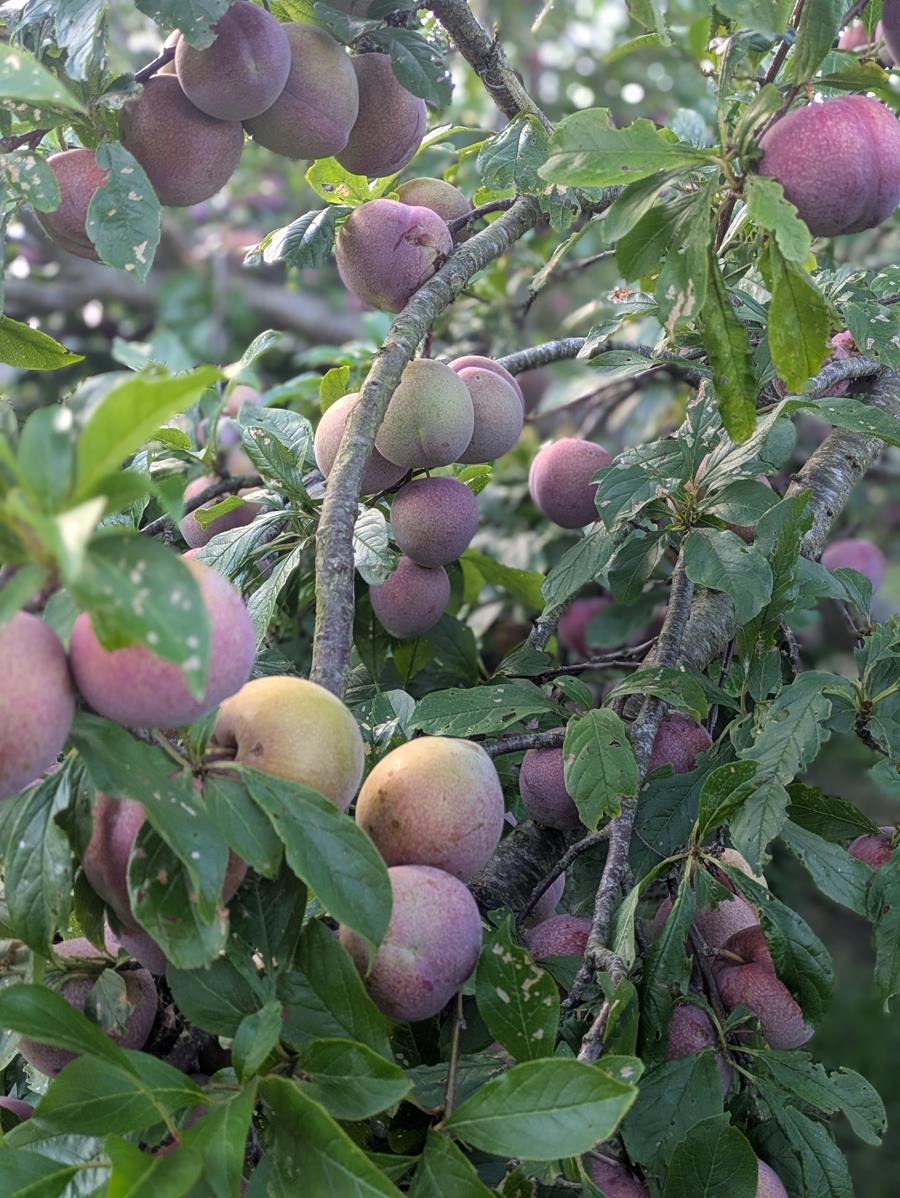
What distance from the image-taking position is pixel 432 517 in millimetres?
1109

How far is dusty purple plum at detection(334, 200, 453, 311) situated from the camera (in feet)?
3.59

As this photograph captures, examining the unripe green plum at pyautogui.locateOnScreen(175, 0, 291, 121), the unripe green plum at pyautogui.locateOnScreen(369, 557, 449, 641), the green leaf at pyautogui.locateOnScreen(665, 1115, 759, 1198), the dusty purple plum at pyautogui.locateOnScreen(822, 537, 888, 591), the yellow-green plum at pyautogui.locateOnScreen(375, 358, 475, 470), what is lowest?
the dusty purple plum at pyautogui.locateOnScreen(822, 537, 888, 591)

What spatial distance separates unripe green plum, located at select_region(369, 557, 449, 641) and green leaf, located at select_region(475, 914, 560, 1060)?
504 mm

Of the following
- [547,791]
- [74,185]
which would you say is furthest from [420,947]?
[74,185]

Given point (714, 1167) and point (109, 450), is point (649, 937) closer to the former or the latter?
point (714, 1167)

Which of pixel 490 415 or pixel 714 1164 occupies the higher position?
pixel 490 415

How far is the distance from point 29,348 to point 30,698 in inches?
22.3

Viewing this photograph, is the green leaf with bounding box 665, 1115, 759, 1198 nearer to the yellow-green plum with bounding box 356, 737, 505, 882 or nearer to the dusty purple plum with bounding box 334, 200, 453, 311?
the yellow-green plum with bounding box 356, 737, 505, 882

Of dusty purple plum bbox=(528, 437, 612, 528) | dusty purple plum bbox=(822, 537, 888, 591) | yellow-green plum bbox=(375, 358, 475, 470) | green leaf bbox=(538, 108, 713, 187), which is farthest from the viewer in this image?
dusty purple plum bbox=(822, 537, 888, 591)

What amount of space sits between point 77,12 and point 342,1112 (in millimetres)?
781

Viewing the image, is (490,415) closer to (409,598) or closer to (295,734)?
(409,598)

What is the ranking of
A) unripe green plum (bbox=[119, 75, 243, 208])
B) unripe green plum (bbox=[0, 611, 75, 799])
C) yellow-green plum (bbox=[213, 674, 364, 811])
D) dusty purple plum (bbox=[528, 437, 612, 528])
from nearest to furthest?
unripe green plum (bbox=[0, 611, 75, 799]), yellow-green plum (bbox=[213, 674, 364, 811]), unripe green plum (bbox=[119, 75, 243, 208]), dusty purple plum (bbox=[528, 437, 612, 528])

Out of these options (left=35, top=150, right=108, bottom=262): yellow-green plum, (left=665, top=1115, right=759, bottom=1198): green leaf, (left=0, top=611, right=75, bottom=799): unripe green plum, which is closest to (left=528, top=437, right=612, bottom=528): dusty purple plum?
(left=35, top=150, right=108, bottom=262): yellow-green plum

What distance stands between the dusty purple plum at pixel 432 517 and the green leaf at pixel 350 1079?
0.57m
